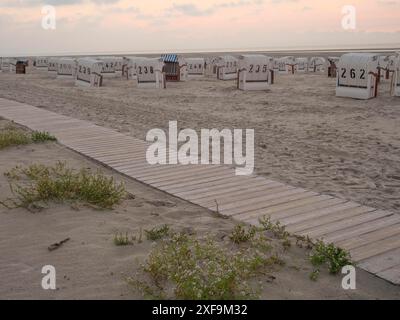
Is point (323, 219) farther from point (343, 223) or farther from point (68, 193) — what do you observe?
point (68, 193)

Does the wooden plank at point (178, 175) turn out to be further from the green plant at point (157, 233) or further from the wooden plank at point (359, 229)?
the wooden plank at point (359, 229)

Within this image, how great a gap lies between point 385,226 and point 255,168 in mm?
2885

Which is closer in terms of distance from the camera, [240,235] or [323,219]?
[240,235]

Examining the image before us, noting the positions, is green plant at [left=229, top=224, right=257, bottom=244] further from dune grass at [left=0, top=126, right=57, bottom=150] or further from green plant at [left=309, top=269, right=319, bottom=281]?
dune grass at [left=0, top=126, right=57, bottom=150]

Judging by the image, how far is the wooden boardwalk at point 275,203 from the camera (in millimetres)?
4199

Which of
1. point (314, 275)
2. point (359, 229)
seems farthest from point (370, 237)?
point (314, 275)

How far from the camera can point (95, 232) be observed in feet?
14.9

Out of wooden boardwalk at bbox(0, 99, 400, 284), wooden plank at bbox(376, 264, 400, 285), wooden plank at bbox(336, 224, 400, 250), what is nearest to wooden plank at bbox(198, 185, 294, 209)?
wooden boardwalk at bbox(0, 99, 400, 284)

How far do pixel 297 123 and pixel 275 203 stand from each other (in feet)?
25.4

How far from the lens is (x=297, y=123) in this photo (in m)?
12.8

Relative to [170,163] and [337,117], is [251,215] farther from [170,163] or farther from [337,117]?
[337,117]

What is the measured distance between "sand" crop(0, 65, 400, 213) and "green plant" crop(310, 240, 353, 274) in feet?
6.12
